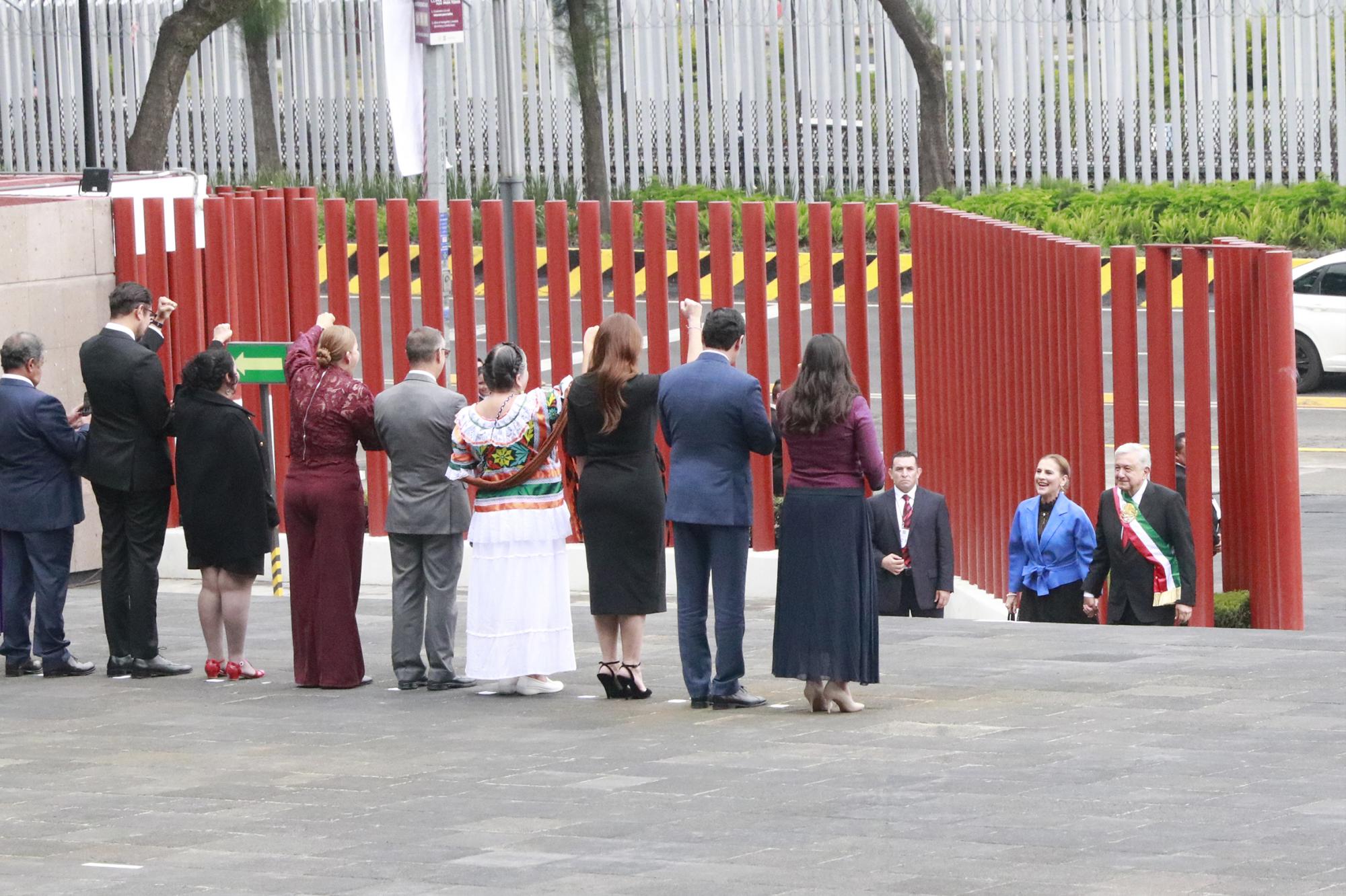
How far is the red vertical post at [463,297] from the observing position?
13508 millimetres

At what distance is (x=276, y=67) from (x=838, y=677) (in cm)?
2742

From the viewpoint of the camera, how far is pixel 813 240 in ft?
41.7

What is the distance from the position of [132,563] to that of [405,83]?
19.5ft

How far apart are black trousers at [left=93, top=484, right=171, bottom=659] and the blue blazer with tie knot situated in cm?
419

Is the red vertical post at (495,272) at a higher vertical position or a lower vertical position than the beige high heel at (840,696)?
higher

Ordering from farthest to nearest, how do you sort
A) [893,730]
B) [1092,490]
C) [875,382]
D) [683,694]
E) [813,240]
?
[875,382] → [813,240] → [1092,490] → [683,694] → [893,730]

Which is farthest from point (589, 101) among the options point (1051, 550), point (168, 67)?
point (1051, 550)

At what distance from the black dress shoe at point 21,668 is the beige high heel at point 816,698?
12.5 feet

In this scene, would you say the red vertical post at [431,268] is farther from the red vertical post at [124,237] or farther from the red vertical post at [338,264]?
the red vertical post at [124,237]

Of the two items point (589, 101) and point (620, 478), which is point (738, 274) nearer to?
point (589, 101)

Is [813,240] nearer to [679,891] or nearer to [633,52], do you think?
[679,891]

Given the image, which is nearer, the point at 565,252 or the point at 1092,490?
the point at 1092,490

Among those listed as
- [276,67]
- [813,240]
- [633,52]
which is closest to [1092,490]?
[813,240]

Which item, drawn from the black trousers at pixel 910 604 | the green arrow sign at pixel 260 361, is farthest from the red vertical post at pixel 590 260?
the black trousers at pixel 910 604
